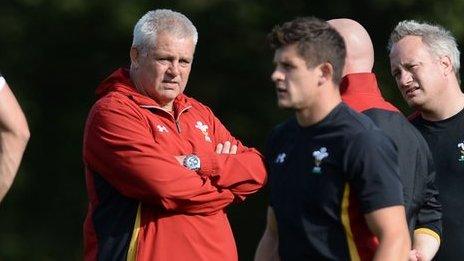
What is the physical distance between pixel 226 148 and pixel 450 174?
0.92 meters

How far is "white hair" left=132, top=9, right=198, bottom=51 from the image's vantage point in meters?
6.11

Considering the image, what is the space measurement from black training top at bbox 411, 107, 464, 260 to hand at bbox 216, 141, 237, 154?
0.82 meters

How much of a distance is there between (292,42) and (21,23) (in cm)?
628

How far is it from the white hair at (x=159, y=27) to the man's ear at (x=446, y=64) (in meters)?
1.03

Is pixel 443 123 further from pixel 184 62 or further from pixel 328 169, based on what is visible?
pixel 328 169

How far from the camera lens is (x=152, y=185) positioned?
5.83 m

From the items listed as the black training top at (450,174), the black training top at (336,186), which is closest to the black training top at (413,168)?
the black training top at (336,186)

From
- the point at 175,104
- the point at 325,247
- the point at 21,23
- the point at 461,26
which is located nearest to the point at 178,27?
the point at 175,104

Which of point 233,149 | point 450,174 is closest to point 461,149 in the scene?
point 450,174

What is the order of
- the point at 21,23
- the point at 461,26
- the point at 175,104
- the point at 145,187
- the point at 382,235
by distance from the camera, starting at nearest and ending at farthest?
the point at 382,235
the point at 145,187
the point at 175,104
the point at 461,26
the point at 21,23

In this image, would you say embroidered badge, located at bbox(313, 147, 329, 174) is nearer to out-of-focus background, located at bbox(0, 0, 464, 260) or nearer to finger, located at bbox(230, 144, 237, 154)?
finger, located at bbox(230, 144, 237, 154)

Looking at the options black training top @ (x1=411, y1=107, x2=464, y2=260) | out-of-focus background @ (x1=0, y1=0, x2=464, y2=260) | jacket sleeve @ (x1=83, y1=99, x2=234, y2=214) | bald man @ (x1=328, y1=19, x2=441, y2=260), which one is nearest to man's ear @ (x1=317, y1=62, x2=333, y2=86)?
bald man @ (x1=328, y1=19, x2=441, y2=260)

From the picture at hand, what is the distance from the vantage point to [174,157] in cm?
596

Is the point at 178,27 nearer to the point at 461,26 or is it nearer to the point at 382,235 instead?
the point at 382,235
